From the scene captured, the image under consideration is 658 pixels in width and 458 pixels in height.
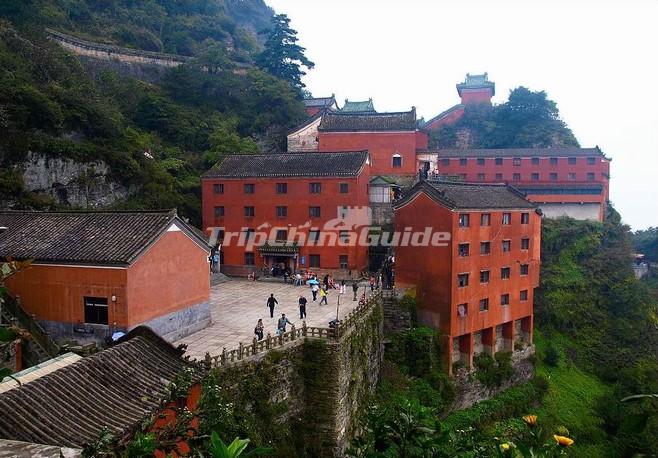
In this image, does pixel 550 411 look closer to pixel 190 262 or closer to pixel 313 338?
pixel 313 338

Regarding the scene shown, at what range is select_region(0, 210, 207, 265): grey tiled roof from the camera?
17.1 meters

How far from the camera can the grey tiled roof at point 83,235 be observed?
17.1 metres

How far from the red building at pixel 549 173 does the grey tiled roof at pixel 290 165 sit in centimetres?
1162

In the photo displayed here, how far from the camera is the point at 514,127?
55938 mm

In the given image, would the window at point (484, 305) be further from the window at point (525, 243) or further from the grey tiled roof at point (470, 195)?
the grey tiled roof at point (470, 195)

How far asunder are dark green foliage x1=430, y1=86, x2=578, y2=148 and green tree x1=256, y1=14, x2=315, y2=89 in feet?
55.1

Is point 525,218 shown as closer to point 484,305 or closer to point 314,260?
point 484,305

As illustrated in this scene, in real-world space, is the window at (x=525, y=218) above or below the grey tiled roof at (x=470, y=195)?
below

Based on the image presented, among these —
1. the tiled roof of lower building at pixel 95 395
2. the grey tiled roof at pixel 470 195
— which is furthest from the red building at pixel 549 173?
the tiled roof of lower building at pixel 95 395

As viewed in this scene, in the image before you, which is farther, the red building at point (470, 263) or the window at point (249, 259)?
the window at point (249, 259)

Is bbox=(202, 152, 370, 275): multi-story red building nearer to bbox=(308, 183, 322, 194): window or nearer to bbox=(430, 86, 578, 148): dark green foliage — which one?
bbox=(308, 183, 322, 194): window

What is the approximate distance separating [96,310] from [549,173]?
1516 inches

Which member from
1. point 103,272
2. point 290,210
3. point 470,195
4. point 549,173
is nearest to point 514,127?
point 549,173

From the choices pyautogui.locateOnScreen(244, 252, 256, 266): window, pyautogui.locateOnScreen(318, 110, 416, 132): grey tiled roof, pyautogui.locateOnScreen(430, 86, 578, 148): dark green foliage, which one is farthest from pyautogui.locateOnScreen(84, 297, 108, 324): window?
pyautogui.locateOnScreen(430, 86, 578, 148): dark green foliage
